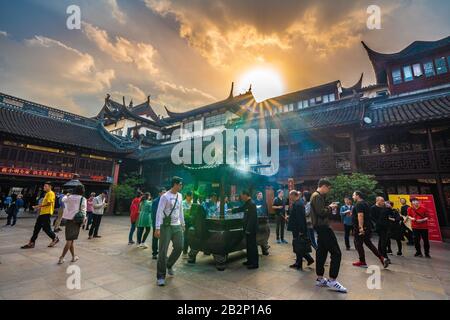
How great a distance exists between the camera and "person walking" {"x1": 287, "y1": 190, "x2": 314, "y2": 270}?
16.4ft

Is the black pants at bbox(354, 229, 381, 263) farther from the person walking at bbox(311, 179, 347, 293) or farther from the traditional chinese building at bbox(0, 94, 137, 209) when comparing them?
the traditional chinese building at bbox(0, 94, 137, 209)

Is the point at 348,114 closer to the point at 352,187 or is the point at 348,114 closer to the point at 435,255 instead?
the point at 352,187

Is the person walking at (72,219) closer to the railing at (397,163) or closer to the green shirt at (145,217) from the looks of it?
the green shirt at (145,217)

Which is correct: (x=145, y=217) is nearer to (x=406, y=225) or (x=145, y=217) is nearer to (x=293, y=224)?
(x=293, y=224)

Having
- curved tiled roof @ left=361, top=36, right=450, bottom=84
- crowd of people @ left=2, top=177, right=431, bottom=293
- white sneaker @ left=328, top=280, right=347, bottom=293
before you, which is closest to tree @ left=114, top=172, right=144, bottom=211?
crowd of people @ left=2, top=177, right=431, bottom=293

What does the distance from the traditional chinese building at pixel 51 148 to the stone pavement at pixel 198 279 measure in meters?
12.4

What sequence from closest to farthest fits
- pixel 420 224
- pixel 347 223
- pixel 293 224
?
pixel 293 224, pixel 420 224, pixel 347 223

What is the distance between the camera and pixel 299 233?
5.13 metres

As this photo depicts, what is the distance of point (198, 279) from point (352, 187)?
30.4ft

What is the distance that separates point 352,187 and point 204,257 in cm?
826

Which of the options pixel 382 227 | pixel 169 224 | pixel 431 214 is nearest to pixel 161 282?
pixel 169 224

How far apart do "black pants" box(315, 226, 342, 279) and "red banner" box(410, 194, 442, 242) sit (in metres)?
7.52

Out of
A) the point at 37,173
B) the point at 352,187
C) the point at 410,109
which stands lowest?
the point at 352,187
